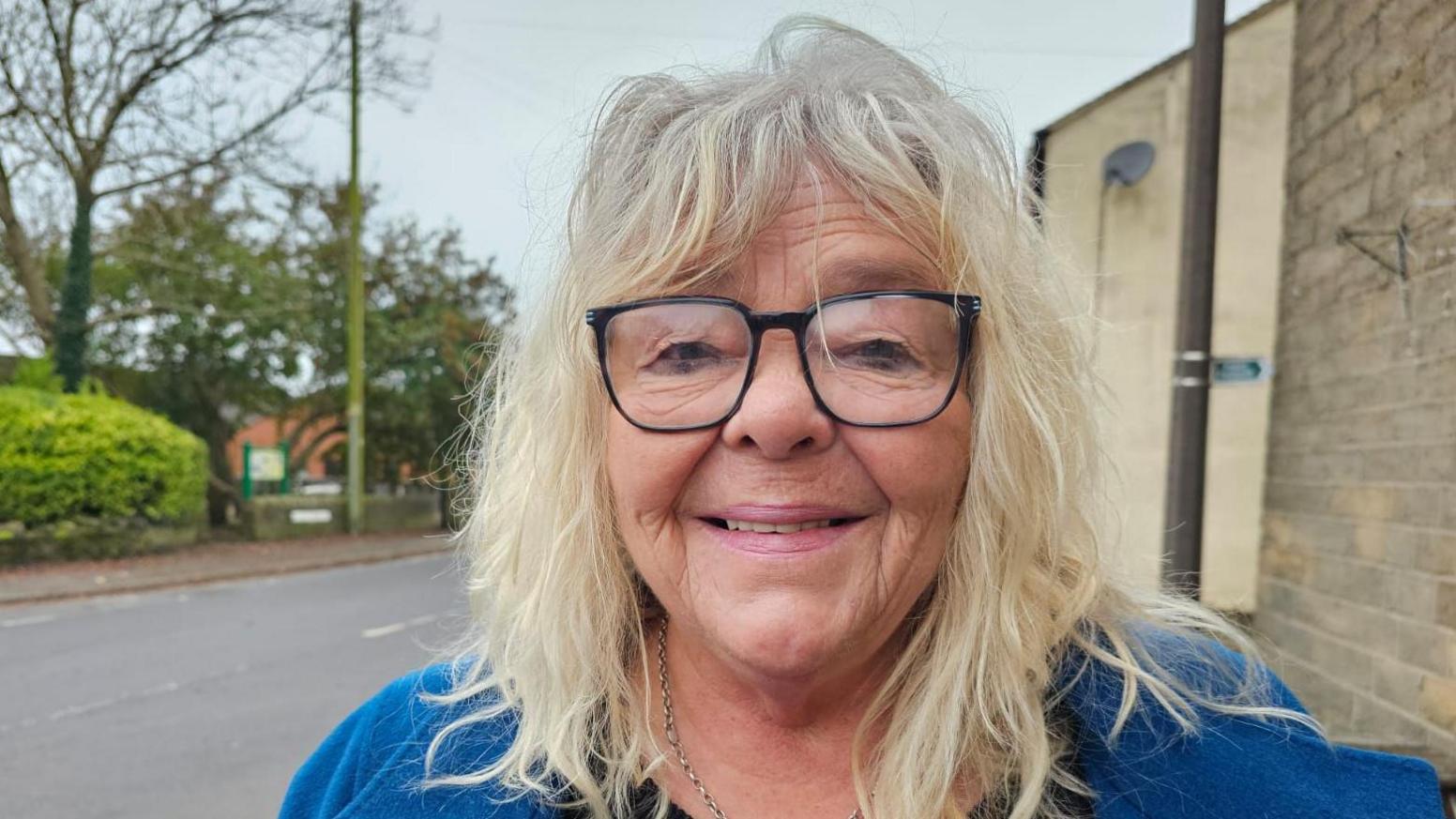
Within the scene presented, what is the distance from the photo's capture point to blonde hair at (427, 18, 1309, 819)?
1.40 meters

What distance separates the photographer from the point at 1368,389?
4.70m

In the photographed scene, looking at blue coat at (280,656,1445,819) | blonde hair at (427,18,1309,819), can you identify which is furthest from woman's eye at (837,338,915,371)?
blue coat at (280,656,1445,819)

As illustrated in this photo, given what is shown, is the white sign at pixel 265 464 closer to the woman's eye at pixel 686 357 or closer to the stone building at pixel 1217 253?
the stone building at pixel 1217 253

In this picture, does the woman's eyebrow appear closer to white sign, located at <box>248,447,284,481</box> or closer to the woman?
the woman

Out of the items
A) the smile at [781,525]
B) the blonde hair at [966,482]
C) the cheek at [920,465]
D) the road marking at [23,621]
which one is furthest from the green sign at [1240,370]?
the road marking at [23,621]

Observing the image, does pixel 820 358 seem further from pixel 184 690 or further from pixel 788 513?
pixel 184 690

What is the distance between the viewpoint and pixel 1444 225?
12.8ft

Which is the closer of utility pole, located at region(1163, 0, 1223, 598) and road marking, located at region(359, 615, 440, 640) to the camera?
utility pole, located at region(1163, 0, 1223, 598)

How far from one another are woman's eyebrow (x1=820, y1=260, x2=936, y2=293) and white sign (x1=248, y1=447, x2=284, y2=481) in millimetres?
21307

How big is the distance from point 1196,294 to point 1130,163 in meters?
6.15

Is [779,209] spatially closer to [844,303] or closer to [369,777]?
[844,303]

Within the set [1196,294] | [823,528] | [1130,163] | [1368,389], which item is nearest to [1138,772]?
[823,528]

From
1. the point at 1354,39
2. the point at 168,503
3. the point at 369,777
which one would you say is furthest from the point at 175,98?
the point at 369,777

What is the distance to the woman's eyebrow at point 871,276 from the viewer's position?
4.44 feet
